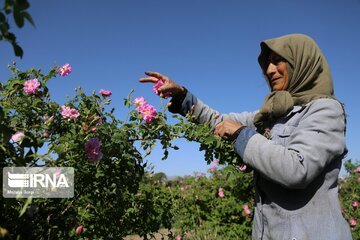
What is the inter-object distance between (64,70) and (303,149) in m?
1.48

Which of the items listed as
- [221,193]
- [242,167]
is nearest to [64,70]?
[242,167]

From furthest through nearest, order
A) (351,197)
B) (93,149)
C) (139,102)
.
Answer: (351,197) < (139,102) < (93,149)

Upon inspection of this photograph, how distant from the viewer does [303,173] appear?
1495 millimetres

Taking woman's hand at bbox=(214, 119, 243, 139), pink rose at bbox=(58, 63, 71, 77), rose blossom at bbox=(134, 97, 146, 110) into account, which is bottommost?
woman's hand at bbox=(214, 119, 243, 139)

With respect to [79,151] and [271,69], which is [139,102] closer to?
[79,151]

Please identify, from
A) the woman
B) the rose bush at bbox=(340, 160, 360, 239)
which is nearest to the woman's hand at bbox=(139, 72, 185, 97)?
the woman

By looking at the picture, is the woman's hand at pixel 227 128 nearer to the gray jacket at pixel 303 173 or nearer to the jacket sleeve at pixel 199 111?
the gray jacket at pixel 303 173

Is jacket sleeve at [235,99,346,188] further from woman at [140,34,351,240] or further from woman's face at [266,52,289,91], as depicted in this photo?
woman's face at [266,52,289,91]

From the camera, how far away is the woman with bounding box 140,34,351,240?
154 cm

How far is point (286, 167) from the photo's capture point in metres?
1.50

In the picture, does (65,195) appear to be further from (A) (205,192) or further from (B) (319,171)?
(A) (205,192)

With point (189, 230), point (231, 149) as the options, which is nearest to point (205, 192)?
point (189, 230)

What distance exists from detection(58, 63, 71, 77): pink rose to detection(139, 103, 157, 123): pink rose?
0.66 m

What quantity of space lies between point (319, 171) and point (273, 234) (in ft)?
1.16
